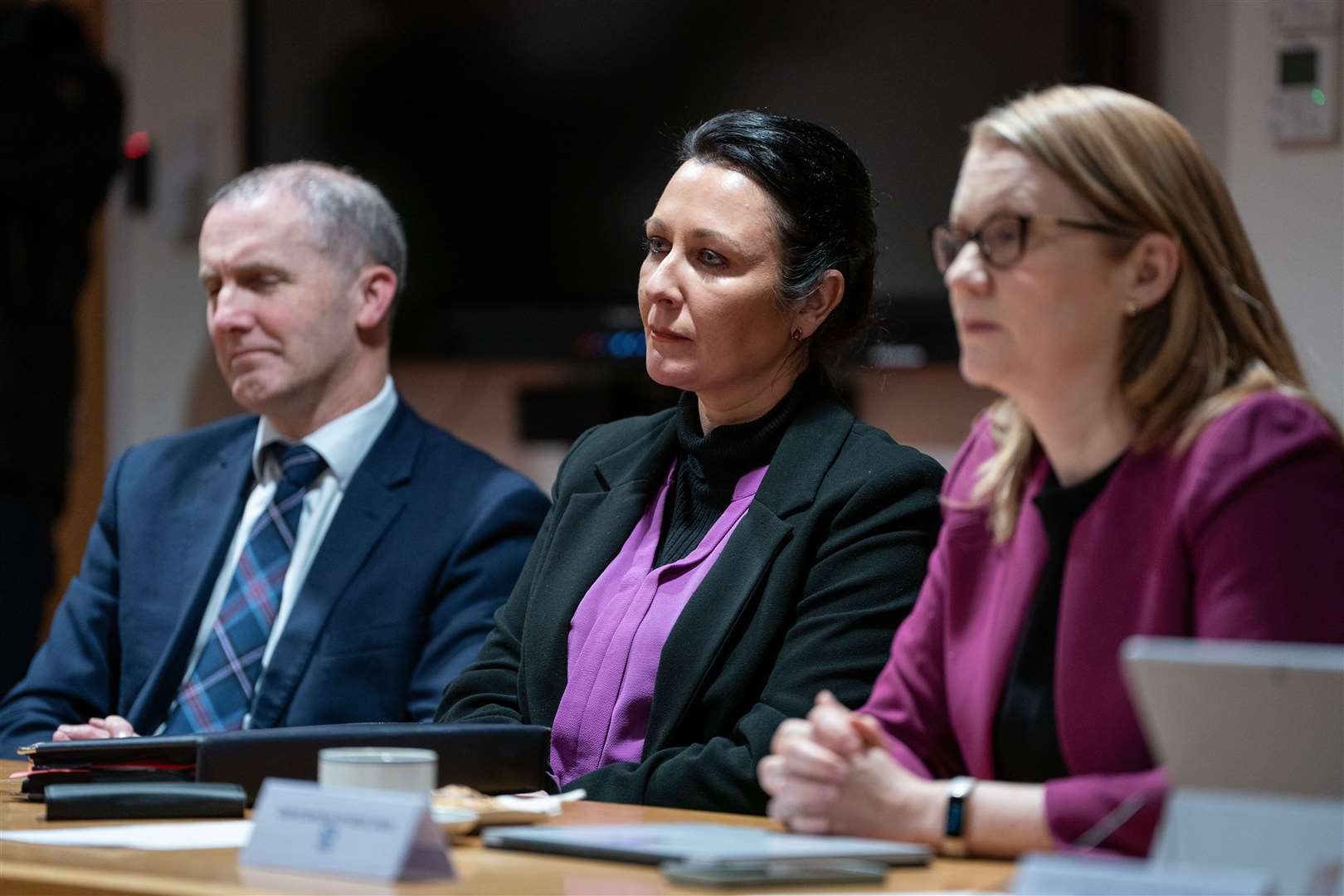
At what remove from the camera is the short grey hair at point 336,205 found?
3.04m

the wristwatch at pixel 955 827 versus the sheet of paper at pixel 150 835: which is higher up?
the wristwatch at pixel 955 827

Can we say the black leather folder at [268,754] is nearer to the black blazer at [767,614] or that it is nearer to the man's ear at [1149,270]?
the black blazer at [767,614]

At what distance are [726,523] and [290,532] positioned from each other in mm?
921

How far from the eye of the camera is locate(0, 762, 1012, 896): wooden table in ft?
4.43

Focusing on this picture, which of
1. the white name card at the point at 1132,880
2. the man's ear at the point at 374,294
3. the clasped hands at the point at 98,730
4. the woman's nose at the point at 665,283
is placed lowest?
the clasped hands at the point at 98,730

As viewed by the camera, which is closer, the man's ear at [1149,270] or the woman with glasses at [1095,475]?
the woman with glasses at [1095,475]

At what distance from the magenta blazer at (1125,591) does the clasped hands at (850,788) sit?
0.40 ft

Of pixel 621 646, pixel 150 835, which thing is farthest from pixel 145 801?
pixel 621 646

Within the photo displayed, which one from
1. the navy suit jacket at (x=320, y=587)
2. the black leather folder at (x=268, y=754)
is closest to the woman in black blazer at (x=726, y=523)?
the black leather folder at (x=268, y=754)

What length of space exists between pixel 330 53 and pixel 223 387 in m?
0.95

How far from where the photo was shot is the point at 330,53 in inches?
181

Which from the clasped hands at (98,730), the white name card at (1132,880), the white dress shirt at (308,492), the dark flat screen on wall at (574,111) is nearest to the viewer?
the white name card at (1132,880)

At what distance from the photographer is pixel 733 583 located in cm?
213

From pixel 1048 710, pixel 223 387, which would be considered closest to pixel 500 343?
pixel 223 387
